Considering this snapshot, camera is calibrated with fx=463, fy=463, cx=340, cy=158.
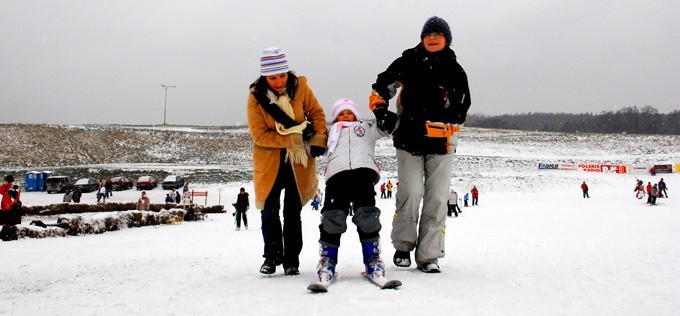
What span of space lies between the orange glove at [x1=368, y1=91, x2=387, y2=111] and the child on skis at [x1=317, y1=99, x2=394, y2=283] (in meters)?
0.15

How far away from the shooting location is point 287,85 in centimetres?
404

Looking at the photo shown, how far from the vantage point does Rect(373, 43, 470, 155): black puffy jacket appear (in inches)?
150

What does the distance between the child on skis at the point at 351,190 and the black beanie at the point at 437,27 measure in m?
1.00

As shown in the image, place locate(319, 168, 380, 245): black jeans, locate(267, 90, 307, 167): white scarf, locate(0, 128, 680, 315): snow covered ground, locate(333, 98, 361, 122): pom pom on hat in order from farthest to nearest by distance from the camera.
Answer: locate(333, 98, 361, 122): pom pom on hat → locate(267, 90, 307, 167): white scarf → locate(319, 168, 380, 245): black jeans → locate(0, 128, 680, 315): snow covered ground

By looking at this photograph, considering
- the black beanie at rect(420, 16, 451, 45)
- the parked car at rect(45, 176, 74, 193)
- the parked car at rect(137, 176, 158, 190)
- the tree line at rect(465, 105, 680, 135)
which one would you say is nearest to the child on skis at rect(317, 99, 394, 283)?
the black beanie at rect(420, 16, 451, 45)

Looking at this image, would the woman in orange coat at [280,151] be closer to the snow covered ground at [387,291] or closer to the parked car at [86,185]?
the snow covered ground at [387,291]

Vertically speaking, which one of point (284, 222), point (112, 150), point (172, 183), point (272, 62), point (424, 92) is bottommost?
point (172, 183)

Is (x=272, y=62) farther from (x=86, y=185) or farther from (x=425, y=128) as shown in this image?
(x=86, y=185)

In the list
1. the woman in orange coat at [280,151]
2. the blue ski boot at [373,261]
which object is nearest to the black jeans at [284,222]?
the woman in orange coat at [280,151]

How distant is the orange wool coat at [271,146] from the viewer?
12.6 feet

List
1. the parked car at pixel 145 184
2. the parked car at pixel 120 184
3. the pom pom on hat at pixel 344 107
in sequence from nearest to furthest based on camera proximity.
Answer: the pom pom on hat at pixel 344 107, the parked car at pixel 145 184, the parked car at pixel 120 184

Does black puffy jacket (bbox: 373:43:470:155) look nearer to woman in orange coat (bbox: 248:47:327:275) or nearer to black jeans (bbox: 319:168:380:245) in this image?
black jeans (bbox: 319:168:380:245)

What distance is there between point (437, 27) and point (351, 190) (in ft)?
5.33

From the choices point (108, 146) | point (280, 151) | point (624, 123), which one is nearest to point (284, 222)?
point (280, 151)
